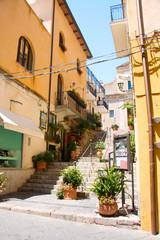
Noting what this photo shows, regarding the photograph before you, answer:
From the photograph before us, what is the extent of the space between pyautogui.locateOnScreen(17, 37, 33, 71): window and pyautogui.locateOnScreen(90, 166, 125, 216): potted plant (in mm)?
7732

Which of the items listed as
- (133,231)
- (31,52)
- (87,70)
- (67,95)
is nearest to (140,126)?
(133,231)

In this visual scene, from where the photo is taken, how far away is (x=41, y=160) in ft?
34.9

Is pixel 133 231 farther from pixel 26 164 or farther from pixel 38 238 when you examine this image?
pixel 26 164

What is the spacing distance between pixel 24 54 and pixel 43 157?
579 cm

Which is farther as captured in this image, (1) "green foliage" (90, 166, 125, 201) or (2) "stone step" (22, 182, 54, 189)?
(2) "stone step" (22, 182, 54, 189)

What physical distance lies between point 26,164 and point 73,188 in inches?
140

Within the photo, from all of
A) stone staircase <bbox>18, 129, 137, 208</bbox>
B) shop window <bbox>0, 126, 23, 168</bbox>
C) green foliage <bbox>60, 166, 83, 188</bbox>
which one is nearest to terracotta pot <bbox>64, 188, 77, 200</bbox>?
green foliage <bbox>60, 166, 83, 188</bbox>

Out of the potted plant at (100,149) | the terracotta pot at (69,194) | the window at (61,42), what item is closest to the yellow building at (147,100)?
the terracotta pot at (69,194)

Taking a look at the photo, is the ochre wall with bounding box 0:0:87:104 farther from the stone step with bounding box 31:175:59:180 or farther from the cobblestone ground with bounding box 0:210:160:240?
the cobblestone ground with bounding box 0:210:160:240

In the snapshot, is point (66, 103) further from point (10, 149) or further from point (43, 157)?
point (10, 149)

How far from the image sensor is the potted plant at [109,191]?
4.89m

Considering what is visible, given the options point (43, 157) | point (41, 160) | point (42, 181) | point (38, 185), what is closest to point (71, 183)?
point (38, 185)

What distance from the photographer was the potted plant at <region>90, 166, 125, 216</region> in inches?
193

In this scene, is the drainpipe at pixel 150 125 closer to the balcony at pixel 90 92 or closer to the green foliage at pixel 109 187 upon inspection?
the green foliage at pixel 109 187
